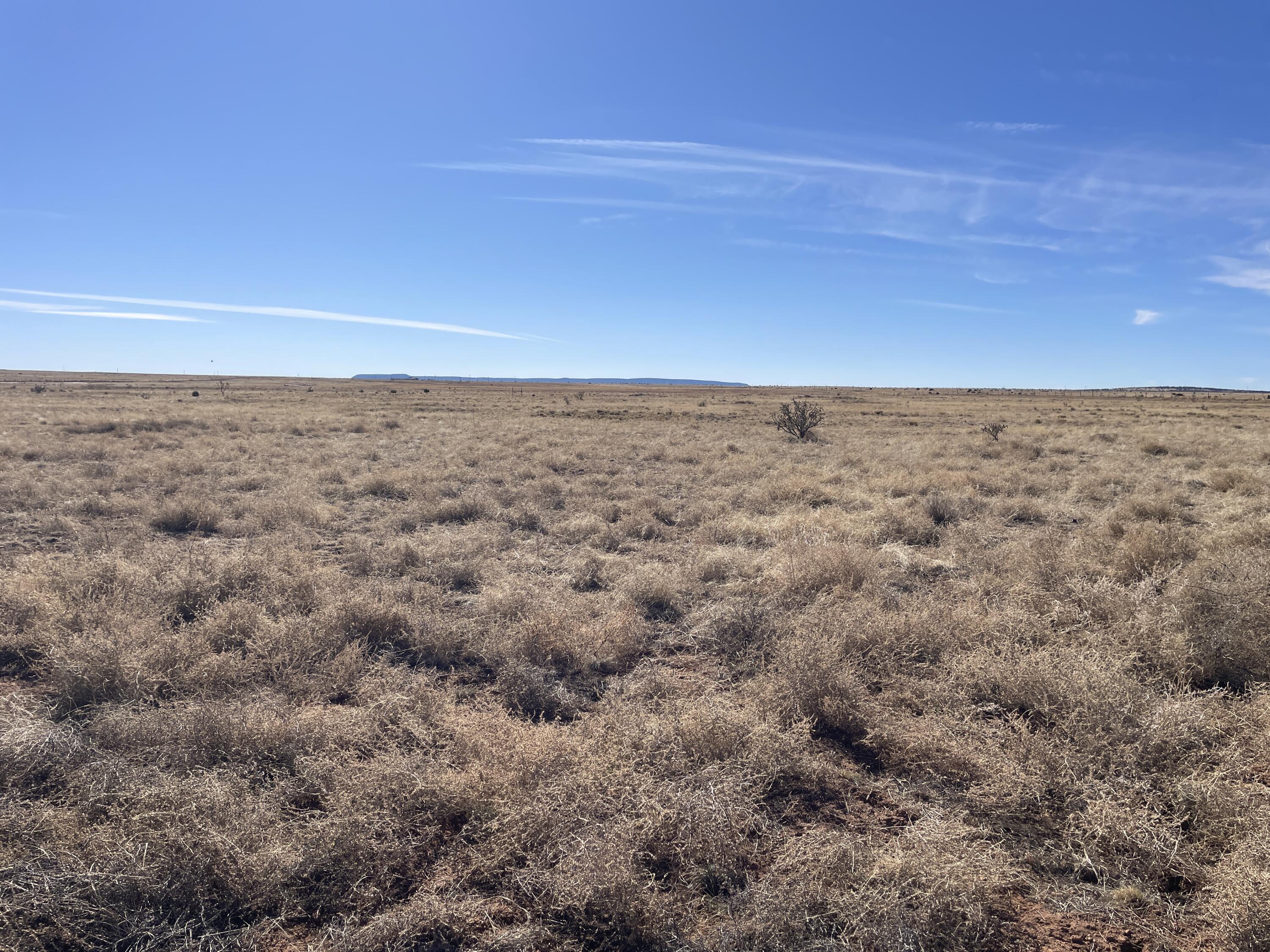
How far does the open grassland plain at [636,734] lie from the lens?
270 centimetres

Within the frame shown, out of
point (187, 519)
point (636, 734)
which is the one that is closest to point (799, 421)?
point (187, 519)

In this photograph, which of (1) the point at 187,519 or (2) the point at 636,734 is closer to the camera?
(2) the point at 636,734

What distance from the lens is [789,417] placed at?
86.8 ft

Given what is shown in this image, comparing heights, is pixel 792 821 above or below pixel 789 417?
below

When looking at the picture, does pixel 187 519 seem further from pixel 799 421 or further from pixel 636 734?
pixel 799 421

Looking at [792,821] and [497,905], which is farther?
[792,821]

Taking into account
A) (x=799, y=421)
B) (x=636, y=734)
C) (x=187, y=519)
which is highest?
(x=799, y=421)

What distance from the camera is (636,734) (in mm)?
3826

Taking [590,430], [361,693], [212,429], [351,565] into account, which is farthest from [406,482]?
[212,429]

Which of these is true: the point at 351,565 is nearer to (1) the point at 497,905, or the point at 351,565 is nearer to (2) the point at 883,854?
(1) the point at 497,905

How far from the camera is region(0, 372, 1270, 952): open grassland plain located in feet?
8.84

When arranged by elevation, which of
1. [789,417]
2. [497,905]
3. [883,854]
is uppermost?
[789,417]

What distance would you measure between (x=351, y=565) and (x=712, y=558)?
4.44 meters

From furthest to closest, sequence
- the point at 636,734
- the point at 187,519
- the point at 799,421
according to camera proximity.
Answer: the point at 799,421 → the point at 187,519 → the point at 636,734
